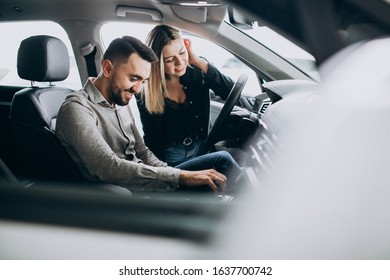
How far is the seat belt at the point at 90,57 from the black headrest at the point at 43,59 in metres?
0.08

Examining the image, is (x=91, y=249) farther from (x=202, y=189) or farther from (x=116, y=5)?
(x=116, y=5)

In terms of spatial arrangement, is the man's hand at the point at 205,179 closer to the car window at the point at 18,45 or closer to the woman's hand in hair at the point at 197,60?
the woman's hand in hair at the point at 197,60

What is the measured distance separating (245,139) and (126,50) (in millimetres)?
419

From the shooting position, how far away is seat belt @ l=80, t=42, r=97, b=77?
1223mm

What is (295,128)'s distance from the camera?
0.91 metres

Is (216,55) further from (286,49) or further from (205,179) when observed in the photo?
(205,179)

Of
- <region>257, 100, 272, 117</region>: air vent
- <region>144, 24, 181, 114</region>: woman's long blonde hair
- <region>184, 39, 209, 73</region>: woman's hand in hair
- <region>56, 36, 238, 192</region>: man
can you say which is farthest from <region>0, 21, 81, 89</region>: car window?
<region>257, 100, 272, 117</region>: air vent

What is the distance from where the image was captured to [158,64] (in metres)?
1.16

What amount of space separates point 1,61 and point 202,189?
0.75 meters

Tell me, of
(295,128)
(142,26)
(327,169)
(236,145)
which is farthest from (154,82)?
(327,169)

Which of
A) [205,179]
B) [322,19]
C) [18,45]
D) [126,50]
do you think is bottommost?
[205,179]

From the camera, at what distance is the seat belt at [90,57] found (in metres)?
1.22

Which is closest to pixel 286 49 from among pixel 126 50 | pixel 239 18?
pixel 239 18
